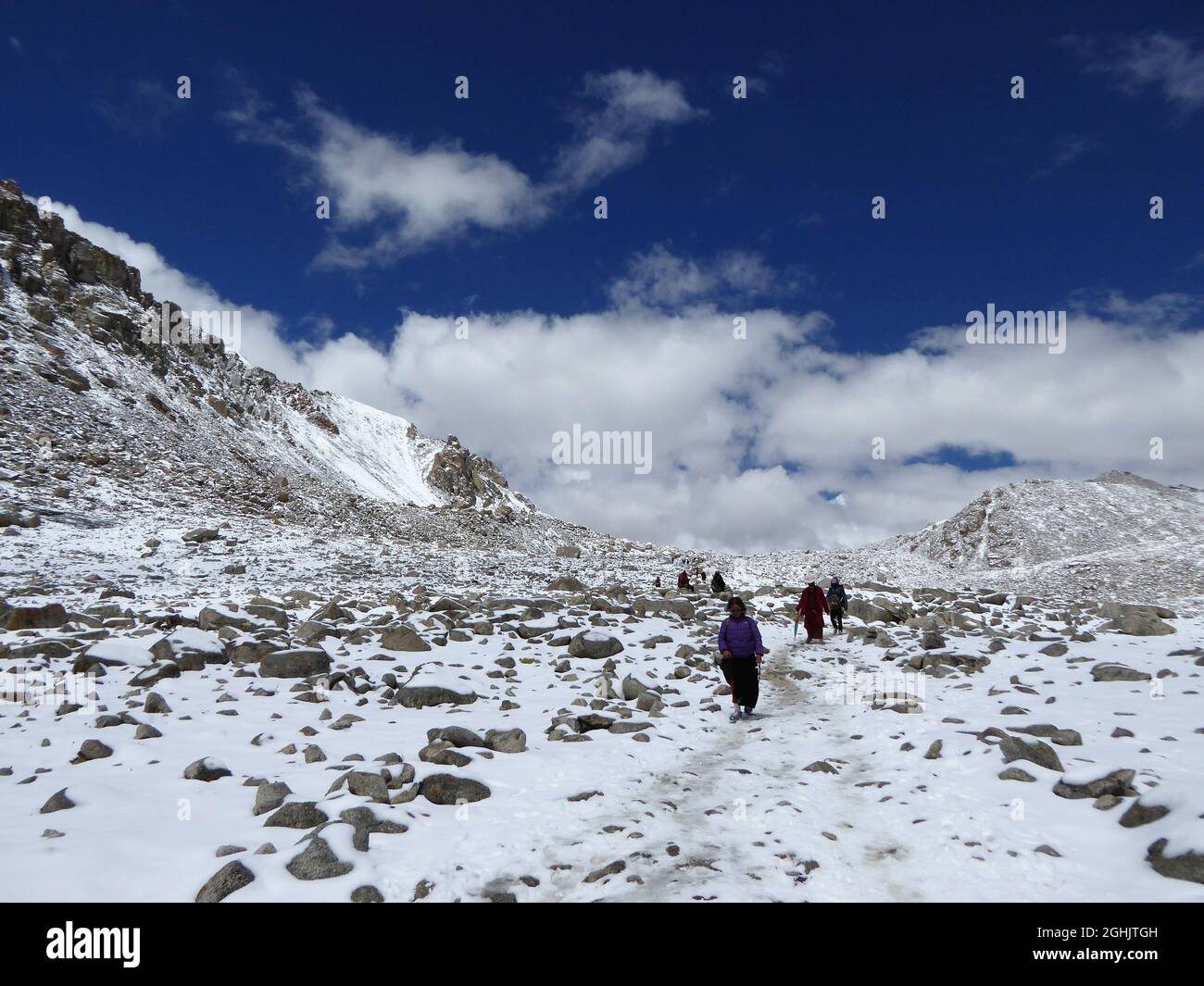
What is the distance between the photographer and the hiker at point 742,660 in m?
13.2

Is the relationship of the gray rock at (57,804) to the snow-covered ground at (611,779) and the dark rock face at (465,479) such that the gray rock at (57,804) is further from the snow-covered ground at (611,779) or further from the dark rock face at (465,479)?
the dark rock face at (465,479)

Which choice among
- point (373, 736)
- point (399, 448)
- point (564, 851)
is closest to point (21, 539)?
point (373, 736)

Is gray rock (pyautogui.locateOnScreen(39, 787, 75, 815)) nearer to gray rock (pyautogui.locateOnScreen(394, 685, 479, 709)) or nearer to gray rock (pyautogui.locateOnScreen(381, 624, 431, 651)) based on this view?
gray rock (pyautogui.locateOnScreen(394, 685, 479, 709))

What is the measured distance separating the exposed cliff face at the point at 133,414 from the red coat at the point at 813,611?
30.6 meters

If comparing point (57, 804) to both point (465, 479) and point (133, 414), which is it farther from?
point (465, 479)

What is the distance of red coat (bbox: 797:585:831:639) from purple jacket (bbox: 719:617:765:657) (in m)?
9.84

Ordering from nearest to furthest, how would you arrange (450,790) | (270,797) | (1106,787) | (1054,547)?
1. (270,797)
2. (1106,787)
3. (450,790)
4. (1054,547)

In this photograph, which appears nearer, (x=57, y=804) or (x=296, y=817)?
(x=296, y=817)

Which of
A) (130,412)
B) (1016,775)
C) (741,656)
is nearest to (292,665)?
Answer: (741,656)

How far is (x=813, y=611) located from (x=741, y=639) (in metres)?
10.3

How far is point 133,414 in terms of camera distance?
43.5 metres

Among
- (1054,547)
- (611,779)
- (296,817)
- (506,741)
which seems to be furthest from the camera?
(1054,547)

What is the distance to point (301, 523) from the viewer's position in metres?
40.8
